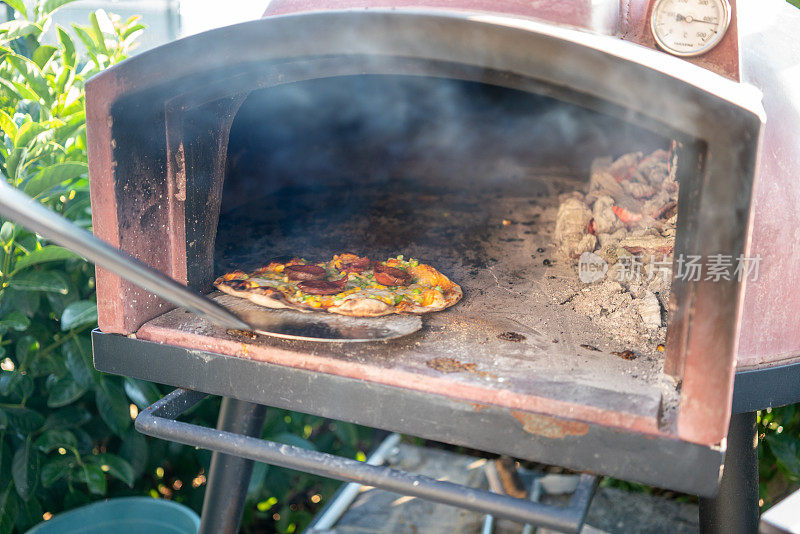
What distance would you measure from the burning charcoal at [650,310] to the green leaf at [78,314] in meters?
1.49

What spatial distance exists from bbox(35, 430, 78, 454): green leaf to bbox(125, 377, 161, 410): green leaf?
220 millimetres

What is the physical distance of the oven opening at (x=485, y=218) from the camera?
125 centimetres

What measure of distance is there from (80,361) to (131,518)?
62cm

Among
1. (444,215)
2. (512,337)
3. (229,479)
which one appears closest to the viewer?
(512,337)

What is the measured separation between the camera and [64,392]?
74.2 inches

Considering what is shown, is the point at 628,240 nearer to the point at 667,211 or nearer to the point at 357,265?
the point at 667,211

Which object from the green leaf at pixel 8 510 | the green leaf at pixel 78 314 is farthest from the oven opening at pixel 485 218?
the green leaf at pixel 8 510

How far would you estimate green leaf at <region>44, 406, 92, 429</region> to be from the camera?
6.38 feet

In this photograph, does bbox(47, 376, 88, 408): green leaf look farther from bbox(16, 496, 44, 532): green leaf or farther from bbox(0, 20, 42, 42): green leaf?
bbox(0, 20, 42, 42): green leaf

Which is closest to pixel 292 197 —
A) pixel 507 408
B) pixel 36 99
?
pixel 36 99

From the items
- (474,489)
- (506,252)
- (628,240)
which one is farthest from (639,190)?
(474,489)

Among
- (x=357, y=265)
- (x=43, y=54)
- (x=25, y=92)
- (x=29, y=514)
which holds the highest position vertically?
(x=43, y=54)

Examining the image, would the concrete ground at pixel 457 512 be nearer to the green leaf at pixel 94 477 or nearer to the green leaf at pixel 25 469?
the green leaf at pixel 94 477

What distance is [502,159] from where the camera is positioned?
3.19m
